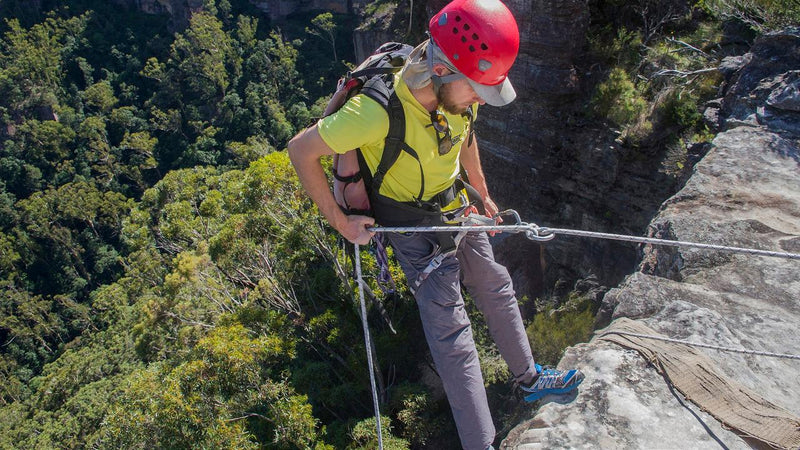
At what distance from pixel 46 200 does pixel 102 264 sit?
6.33 m

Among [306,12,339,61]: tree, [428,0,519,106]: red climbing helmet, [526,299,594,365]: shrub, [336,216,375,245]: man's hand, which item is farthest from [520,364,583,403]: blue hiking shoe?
[306,12,339,61]: tree

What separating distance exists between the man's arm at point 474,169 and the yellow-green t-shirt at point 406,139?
329 millimetres

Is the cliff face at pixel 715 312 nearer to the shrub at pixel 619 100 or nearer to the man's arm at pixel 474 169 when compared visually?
the man's arm at pixel 474 169

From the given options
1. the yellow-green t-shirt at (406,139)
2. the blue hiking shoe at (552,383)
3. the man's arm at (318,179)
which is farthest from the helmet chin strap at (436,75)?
the blue hiking shoe at (552,383)

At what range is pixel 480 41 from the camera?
2.49m

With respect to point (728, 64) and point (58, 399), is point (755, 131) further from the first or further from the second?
point (58, 399)

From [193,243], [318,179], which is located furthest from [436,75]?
[193,243]

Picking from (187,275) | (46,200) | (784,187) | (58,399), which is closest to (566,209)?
(784,187)

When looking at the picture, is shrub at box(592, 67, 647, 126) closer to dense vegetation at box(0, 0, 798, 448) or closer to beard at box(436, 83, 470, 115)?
dense vegetation at box(0, 0, 798, 448)

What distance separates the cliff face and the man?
10.3 inches

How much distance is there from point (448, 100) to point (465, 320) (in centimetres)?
129

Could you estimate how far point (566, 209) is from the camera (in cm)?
929

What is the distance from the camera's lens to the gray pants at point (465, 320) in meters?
2.88

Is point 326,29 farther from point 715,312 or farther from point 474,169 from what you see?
point 715,312
